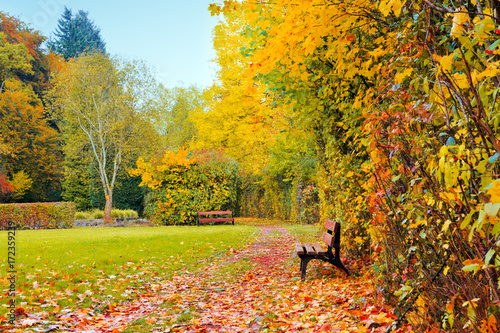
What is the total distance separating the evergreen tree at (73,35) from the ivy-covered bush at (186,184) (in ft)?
93.3

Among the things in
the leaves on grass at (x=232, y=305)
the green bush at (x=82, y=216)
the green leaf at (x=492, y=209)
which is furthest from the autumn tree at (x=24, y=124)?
the green leaf at (x=492, y=209)

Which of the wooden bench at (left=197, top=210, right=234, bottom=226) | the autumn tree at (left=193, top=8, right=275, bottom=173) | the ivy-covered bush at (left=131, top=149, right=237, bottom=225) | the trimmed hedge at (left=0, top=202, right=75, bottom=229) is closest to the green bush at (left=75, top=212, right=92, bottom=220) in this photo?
the trimmed hedge at (left=0, top=202, right=75, bottom=229)

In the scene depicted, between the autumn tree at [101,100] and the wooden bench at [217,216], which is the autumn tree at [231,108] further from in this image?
the autumn tree at [101,100]

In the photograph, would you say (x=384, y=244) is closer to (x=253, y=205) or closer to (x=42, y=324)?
(x=42, y=324)

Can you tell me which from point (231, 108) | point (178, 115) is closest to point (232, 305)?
point (231, 108)

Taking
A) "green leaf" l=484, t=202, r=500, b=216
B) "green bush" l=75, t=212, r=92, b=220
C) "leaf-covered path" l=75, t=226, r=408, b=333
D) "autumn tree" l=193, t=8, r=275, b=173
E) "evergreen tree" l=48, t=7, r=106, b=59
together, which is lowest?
"leaf-covered path" l=75, t=226, r=408, b=333

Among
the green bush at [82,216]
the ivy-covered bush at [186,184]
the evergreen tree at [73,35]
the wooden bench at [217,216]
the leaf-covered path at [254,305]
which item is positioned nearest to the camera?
the leaf-covered path at [254,305]

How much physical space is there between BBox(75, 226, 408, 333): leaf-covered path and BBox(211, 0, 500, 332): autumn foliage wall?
1.88 ft

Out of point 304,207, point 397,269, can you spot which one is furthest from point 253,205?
point 397,269

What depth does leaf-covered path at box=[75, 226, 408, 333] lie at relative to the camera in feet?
11.5

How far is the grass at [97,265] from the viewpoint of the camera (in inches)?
182

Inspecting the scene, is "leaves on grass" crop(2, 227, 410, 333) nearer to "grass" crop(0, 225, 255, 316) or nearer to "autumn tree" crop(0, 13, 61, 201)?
"grass" crop(0, 225, 255, 316)

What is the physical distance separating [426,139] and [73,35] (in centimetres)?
4569

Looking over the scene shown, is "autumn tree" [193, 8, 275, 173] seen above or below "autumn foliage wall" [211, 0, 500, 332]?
above
